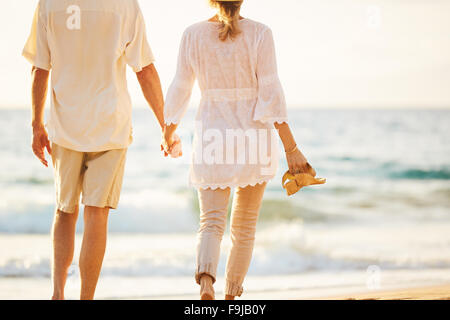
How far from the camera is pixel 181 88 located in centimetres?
299

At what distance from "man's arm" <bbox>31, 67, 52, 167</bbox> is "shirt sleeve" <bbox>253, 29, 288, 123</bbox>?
0.95 metres

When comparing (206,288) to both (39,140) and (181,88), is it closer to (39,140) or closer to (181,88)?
(181,88)

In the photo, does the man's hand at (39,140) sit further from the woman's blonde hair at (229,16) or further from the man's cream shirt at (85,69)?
the woman's blonde hair at (229,16)

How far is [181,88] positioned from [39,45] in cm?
65

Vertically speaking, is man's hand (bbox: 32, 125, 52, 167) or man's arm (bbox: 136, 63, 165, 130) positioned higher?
man's arm (bbox: 136, 63, 165, 130)

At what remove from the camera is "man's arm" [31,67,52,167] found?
299 cm

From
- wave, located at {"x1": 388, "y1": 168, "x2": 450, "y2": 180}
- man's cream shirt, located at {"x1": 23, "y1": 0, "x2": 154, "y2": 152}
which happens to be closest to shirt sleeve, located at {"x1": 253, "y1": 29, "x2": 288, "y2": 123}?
man's cream shirt, located at {"x1": 23, "y1": 0, "x2": 154, "y2": 152}

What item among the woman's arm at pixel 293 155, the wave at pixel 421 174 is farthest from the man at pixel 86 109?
the wave at pixel 421 174

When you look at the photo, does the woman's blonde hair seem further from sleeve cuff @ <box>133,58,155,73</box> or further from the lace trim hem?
the lace trim hem

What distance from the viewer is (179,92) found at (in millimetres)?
2992

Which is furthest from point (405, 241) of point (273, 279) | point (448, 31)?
point (448, 31)

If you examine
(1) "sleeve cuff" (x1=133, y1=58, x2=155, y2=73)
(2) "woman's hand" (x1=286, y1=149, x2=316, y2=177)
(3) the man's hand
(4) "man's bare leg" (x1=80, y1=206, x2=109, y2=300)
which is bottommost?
(4) "man's bare leg" (x1=80, y1=206, x2=109, y2=300)

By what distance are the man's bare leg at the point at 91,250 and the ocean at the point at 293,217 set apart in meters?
1.64
